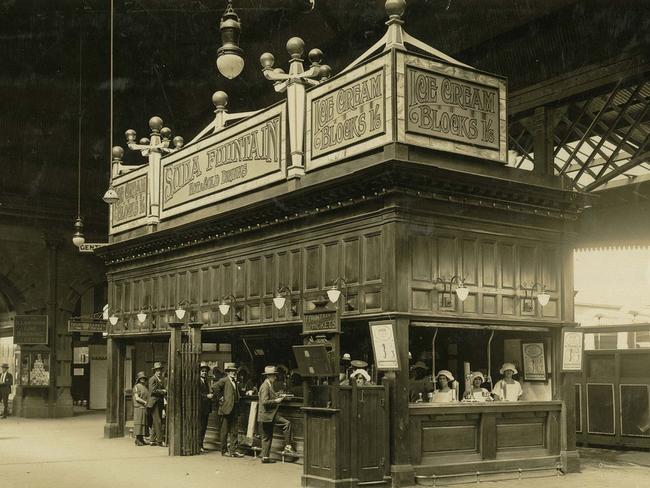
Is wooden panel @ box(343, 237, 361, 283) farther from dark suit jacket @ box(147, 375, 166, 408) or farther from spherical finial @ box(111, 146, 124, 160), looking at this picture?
spherical finial @ box(111, 146, 124, 160)

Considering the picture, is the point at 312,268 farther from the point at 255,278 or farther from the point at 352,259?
the point at 255,278

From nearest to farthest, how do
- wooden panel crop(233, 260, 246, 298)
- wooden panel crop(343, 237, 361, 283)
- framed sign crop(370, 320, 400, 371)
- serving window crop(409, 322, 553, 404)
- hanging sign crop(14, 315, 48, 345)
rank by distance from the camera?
framed sign crop(370, 320, 400, 371) < wooden panel crop(343, 237, 361, 283) < serving window crop(409, 322, 553, 404) < wooden panel crop(233, 260, 246, 298) < hanging sign crop(14, 315, 48, 345)

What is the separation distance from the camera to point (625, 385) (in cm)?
1808

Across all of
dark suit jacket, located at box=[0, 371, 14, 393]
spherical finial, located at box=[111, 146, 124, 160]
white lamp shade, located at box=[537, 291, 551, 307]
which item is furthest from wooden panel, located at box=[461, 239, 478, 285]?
dark suit jacket, located at box=[0, 371, 14, 393]

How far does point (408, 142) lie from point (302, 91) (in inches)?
116

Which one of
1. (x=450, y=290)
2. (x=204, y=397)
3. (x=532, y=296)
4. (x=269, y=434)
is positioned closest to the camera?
(x=450, y=290)

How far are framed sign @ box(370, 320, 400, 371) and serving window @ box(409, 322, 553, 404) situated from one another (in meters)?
0.65

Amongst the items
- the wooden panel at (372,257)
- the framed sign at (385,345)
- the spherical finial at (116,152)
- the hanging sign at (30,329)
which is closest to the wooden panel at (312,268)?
the wooden panel at (372,257)

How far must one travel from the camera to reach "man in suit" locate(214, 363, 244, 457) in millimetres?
16688

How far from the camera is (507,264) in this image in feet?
46.3

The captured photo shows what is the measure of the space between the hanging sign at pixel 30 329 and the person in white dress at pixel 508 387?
19.6 meters

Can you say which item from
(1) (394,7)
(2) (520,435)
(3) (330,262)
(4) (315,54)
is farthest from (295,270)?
(1) (394,7)

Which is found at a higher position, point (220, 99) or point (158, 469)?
point (220, 99)

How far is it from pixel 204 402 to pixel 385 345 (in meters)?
6.31
